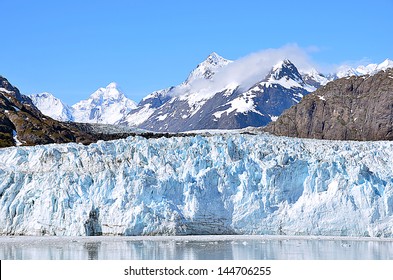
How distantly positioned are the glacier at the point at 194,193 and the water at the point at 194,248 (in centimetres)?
123

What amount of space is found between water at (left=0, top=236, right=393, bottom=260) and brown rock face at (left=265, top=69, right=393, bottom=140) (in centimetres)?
9195

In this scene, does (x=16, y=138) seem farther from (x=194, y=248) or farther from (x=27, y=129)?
(x=194, y=248)

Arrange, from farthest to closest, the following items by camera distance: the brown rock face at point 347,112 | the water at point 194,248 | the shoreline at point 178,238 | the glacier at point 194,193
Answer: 1. the brown rock face at point 347,112
2. the glacier at point 194,193
3. the shoreline at point 178,238
4. the water at point 194,248

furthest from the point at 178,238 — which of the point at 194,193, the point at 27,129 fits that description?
the point at 27,129

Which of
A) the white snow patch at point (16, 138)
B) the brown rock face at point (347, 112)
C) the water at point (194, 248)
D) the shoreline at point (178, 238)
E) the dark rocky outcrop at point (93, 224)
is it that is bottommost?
the water at point (194, 248)

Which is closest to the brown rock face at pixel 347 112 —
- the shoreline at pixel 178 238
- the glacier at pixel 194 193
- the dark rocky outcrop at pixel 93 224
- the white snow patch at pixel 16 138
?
the white snow patch at pixel 16 138

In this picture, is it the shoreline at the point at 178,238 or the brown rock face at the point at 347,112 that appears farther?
the brown rock face at the point at 347,112

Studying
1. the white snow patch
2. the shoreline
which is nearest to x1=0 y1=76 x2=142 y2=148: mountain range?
the white snow patch

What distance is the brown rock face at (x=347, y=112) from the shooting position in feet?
414

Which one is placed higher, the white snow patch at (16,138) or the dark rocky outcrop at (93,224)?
the white snow patch at (16,138)

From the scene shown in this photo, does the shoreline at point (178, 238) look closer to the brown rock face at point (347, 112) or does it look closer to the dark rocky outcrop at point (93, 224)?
the dark rocky outcrop at point (93, 224)

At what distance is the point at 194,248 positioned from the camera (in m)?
30.3
